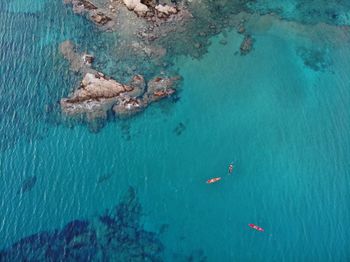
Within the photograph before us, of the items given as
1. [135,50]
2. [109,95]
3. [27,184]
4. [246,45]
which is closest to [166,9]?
[135,50]

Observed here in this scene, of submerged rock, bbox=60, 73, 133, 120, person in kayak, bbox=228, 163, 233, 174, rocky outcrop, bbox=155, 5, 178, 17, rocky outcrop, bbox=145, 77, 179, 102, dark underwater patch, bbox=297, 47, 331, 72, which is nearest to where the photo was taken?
person in kayak, bbox=228, 163, 233, 174

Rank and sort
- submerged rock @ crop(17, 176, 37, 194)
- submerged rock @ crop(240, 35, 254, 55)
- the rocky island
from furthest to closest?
submerged rock @ crop(240, 35, 254, 55) < the rocky island < submerged rock @ crop(17, 176, 37, 194)

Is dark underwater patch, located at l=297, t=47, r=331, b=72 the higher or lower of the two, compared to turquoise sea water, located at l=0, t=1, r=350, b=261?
higher

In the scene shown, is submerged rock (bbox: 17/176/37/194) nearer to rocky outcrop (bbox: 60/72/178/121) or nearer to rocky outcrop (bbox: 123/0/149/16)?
rocky outcrop (bbox: 60/72/178/121)

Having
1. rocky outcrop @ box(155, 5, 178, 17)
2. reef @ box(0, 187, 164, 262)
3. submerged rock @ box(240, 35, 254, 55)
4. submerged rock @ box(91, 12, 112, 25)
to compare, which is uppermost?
rocky outcrop @ box(155, 5, 178, 17)

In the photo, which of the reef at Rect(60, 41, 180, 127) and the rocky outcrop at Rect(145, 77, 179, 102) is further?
the rocky outcrop at Rect(145, 77, 179, 102)

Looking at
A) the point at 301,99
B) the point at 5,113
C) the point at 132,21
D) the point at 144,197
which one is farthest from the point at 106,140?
the point at 301,99

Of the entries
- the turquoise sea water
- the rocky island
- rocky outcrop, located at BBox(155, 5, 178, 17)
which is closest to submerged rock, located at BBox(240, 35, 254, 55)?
the rocky island

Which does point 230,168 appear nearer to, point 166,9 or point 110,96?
point 110,96
